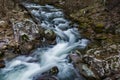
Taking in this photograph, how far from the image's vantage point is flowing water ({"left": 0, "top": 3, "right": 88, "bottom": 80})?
822cm

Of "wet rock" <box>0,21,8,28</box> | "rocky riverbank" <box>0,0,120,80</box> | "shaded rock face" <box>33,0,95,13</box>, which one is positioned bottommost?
"rocky riverbank" <box>0,0,120,80</box>

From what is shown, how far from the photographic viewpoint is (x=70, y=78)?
791cm

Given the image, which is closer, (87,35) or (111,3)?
(87,35)

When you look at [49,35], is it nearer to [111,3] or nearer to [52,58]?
[52,58]

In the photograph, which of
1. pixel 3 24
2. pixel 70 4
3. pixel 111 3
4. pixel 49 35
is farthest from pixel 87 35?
pixel 70 4

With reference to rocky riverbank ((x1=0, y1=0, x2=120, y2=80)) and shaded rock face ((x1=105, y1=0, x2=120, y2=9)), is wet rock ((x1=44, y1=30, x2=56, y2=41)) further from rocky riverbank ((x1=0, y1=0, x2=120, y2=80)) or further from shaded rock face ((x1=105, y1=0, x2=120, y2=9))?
shaded rock face ((x1=105, y1=0, x2=120, y2=9))

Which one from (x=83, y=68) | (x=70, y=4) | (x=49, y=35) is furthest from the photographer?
(x=70, y=4)

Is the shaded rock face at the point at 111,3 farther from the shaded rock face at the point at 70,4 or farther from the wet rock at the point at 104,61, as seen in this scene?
the wet rock at the point at 104,61

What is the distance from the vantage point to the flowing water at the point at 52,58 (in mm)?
8219

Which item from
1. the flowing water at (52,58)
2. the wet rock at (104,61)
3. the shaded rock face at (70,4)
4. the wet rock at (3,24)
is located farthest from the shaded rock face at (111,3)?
the wet rock at (3,24)

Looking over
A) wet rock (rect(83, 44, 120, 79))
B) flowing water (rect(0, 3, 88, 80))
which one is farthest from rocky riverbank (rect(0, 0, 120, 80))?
flowing water (rect(0, 3, 88, 80))

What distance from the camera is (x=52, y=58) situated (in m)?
9.23

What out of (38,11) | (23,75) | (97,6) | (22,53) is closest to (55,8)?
(38,11)

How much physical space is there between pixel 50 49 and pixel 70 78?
225 cm
